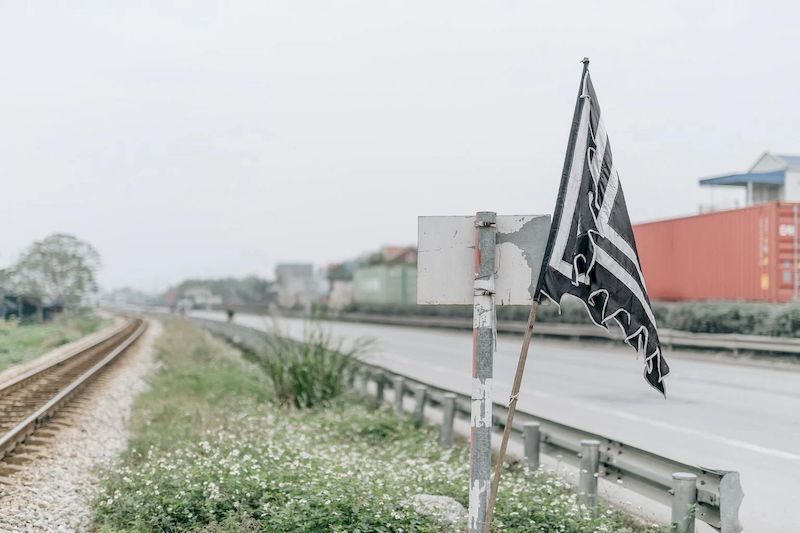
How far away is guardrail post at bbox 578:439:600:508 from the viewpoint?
651 cm

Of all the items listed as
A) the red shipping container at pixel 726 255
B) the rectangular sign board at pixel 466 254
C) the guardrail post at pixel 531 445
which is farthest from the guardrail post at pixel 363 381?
the red shipping container at pixel 726 255

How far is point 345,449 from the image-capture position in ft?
31.4

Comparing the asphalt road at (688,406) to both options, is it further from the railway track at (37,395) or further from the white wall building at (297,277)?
the white wall building at (297,277)

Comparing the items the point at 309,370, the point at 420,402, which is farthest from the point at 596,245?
the point at 309,370

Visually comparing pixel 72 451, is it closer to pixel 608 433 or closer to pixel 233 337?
pixel 608 433

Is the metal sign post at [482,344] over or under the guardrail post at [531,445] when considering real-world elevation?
over

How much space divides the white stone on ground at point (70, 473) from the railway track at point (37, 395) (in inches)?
14.1

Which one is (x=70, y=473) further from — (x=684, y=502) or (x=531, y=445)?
(x=684, y=502)

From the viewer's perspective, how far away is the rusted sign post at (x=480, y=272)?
177 inches

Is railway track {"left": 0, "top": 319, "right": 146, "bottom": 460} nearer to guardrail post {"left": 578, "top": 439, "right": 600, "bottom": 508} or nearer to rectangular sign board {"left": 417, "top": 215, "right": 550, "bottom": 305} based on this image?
guardrail post {"left": 578, "top": 439, "right": 600, "bottom": 508}

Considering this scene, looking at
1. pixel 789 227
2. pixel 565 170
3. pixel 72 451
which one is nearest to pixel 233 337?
pixel 789 227

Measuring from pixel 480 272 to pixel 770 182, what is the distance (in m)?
35.3

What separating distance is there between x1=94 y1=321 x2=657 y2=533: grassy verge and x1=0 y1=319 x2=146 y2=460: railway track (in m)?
1.32

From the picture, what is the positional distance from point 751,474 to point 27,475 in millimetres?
6921
